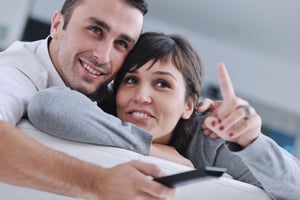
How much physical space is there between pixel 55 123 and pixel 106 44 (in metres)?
0.49

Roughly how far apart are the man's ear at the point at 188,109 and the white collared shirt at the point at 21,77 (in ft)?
1.23

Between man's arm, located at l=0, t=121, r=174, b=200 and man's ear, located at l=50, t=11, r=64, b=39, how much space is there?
699mm

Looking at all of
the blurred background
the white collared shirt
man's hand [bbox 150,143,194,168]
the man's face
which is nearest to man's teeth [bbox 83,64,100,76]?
the man's face

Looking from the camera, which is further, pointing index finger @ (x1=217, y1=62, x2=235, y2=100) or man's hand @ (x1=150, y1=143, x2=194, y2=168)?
man's hand @ (x1=150, y1=143, x2=194, y2=168)

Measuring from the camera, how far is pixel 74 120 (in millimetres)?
765

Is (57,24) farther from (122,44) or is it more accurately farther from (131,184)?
(131,184)

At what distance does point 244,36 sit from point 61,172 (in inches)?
176

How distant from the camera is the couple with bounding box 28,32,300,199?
0.77 metres

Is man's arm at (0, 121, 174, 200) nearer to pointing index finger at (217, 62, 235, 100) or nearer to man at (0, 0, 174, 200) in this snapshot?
man at (0, 0, 174, 200)

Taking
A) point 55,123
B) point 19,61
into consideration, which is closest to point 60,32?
point 19,61

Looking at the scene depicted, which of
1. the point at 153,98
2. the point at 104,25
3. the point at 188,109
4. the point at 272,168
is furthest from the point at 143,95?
the point at 272,168

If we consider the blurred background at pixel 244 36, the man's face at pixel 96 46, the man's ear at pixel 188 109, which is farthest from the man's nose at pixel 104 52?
the blurred background at pixel 244 36

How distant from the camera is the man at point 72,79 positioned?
0.63 m

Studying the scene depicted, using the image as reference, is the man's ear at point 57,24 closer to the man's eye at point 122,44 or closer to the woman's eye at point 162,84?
the man's eye at point 122,44
